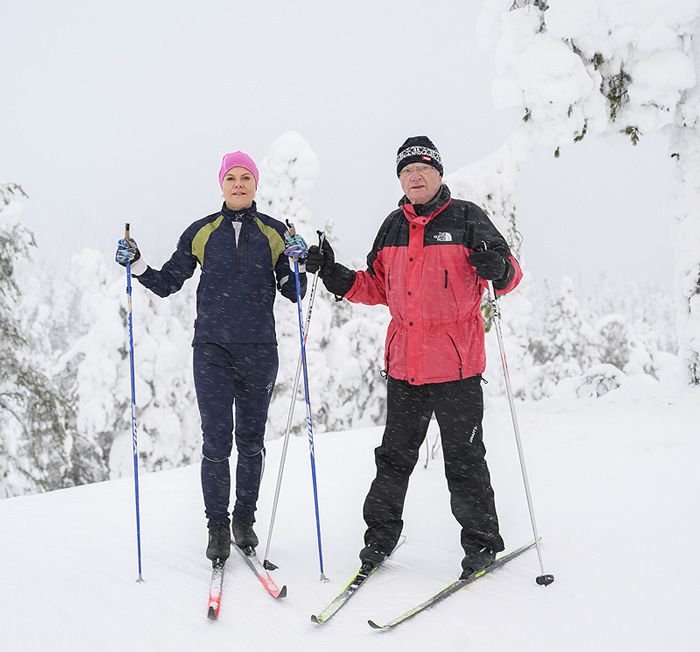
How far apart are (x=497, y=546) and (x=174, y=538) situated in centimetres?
214

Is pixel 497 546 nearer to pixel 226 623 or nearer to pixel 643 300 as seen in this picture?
pixel 226 623

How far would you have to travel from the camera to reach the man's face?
334 cm

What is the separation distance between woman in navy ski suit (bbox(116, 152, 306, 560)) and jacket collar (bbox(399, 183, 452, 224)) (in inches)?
26.2

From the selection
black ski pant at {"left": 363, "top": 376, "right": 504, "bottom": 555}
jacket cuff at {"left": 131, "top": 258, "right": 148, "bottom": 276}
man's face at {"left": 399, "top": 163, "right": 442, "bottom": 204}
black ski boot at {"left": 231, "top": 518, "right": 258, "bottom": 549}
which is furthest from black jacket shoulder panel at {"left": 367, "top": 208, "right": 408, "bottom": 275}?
black ski boot at {"left": 231, "top": 518, "right": 258, "bottom": 549}

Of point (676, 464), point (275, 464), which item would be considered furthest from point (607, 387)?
point (275, 464)

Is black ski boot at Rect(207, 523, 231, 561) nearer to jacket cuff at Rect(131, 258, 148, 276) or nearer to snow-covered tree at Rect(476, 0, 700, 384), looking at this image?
jacket cuff at Rect(131, 258, 148, 276)

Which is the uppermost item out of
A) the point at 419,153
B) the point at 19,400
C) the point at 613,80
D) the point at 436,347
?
the point at 613,80

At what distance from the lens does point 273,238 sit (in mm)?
3682

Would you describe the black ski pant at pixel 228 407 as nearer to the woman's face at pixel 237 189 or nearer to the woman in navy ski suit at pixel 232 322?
the woman in navy ski suit at pixel 232 322

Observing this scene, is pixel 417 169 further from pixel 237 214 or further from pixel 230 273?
pixel 230 273

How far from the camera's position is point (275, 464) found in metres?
6.21

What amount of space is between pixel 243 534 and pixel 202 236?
6.11ft

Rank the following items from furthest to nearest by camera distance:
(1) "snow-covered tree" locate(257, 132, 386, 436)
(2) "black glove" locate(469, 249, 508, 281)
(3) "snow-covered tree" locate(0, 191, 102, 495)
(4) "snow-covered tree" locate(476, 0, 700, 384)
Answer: (1) "snow-covered tree" locate(257, 132, 386, 436)
(3) "snow-covered tree" locate(0, 191, 102, 495)
(4) "snow-covered tree" locate(476, 0, 700, 384)
(2) "black glove" locate(469, 249, 508, 281)

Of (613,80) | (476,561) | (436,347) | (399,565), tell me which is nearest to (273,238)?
(436,347)
